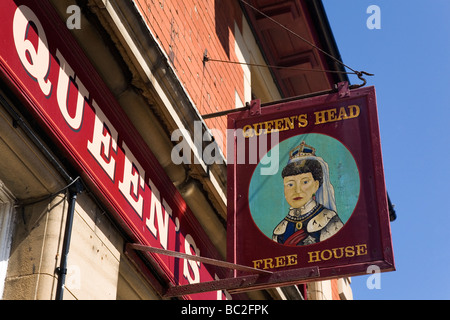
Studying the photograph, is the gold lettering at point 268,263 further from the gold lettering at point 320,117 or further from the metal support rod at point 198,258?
the gold lettering at point 320,117

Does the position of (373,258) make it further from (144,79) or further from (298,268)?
(144,79)

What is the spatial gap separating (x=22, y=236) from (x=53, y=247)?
0.26 m

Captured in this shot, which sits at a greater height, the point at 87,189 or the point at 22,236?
the point at 87,189

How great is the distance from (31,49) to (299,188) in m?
2.58

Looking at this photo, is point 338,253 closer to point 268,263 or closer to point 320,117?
point 268,263

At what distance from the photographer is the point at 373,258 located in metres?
6.51

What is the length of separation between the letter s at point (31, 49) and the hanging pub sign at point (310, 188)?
222 centimetres

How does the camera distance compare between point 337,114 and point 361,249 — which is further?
point 337,114

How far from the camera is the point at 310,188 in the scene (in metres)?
6.98

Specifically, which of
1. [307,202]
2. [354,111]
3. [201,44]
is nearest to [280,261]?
[307,202]

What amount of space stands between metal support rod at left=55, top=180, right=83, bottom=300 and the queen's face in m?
1.88
